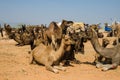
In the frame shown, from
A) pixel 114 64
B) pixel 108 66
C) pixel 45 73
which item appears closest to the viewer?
pixel 45 73

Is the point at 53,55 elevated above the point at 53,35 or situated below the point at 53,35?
below

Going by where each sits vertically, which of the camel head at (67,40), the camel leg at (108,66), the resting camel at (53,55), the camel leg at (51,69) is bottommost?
the camel leg at (108,66)

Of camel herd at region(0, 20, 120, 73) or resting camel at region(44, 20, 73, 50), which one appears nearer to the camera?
camel herd at region(0, 20, 120, 73)

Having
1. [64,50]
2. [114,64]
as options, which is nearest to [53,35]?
[64,50]

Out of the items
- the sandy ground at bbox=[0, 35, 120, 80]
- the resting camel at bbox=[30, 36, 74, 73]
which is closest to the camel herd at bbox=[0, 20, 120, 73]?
the resting camel at bbox=[30, 36, 74, 73]

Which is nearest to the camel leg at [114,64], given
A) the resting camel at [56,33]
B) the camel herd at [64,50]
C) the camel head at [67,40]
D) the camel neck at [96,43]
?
the camel herd at [64,50]

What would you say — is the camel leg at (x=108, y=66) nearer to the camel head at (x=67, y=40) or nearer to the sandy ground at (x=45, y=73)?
the sandy ground at (x=45, y=73)

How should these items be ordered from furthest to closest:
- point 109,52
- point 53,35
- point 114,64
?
point 53,35
point 109,52
point 114,64

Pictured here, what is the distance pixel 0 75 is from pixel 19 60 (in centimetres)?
380

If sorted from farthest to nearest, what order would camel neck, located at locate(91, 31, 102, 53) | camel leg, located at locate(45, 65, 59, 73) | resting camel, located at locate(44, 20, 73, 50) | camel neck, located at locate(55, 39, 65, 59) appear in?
1. camel neck, located at locate(91, 31, 102, 53)
2. resting camel, located at locate(44, 20, 73, 50)
3. camel neck, located at locate(55, 39, 65, 59)
4. camel leg, located at locate(45, 65, 59, 73)

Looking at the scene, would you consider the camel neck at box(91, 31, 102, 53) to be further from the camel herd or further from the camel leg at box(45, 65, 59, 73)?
the camel leg at box(45, 65, 59, 73)

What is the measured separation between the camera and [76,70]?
39.7 feet

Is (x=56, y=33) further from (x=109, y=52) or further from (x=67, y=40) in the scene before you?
(x=109, y=52)

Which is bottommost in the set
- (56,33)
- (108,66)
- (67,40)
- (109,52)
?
(108,66)
